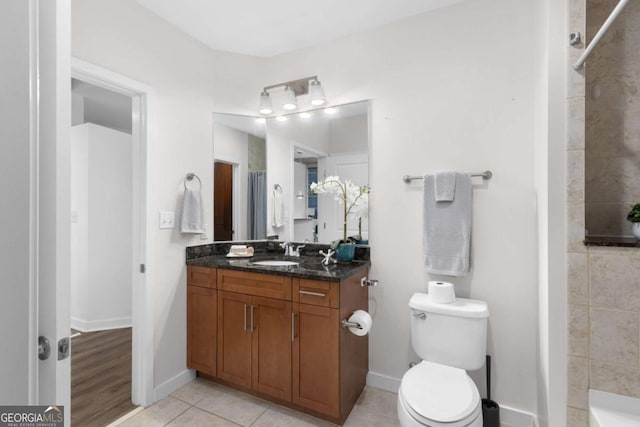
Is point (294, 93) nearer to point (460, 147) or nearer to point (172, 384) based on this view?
point (460, 147)

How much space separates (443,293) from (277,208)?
1.45 m

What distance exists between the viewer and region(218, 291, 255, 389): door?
6.45 ft

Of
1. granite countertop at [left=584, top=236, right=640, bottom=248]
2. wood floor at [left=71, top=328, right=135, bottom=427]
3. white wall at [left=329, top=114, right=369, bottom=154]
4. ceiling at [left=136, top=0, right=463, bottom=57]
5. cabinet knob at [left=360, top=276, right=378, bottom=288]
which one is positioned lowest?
wood floor at [left=71, top=328, right=135, bottom=427]

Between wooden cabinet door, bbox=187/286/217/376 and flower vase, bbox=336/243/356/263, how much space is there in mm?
920

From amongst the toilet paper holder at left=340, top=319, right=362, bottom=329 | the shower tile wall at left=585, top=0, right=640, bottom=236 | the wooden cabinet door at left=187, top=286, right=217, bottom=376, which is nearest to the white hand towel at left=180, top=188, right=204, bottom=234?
the wooden cabinet door at left=187, top=286, right=217, bottom=376

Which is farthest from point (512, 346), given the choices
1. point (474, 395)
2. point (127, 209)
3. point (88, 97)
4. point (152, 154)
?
point (88, 97)

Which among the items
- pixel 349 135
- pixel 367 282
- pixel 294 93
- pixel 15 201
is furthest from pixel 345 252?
pixel 15 201

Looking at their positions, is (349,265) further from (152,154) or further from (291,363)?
(152,154)

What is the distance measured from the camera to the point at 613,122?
1.31 meters

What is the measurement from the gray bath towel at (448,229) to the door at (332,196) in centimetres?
44

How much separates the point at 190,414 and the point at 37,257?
1594 millimetres

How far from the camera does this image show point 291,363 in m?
1.82

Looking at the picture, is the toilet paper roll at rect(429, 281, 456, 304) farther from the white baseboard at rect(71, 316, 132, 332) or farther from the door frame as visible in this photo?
the white baseboard at rect(71, 316, 132, 332)

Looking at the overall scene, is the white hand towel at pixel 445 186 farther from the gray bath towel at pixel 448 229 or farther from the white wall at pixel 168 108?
the white wall at pixel 168 108
